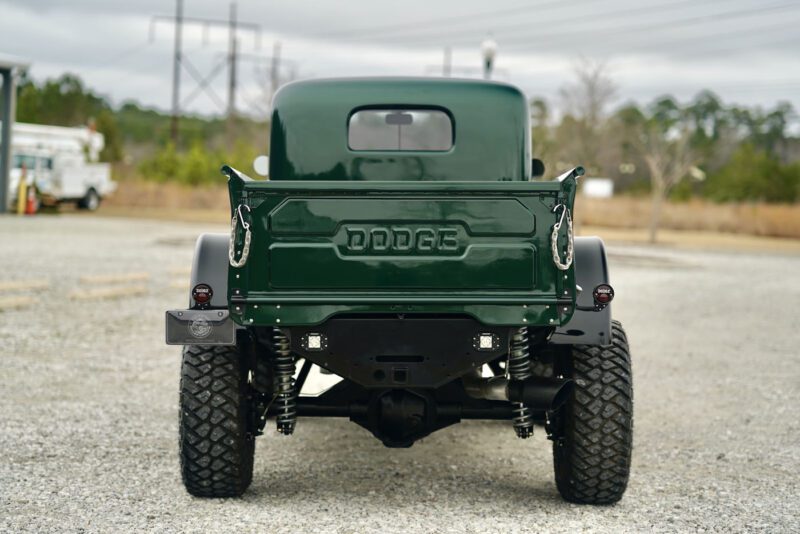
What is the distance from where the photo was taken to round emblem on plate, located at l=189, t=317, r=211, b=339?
4.80m

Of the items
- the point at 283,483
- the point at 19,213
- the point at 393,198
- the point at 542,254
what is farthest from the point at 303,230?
the point at 19,213

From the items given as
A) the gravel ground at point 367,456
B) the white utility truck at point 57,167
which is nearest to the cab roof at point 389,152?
the gravel ground at point 367,456

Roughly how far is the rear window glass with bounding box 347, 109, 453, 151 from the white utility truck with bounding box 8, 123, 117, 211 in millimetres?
30060

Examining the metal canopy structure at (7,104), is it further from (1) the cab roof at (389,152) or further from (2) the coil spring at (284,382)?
(2) the coil spring at (284,382)

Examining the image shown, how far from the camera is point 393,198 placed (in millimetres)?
4469

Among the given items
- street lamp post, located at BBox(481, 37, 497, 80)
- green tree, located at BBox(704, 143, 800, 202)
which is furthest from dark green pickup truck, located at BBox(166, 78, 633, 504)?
green tree, located at BBox(704, 143, 800, 202)

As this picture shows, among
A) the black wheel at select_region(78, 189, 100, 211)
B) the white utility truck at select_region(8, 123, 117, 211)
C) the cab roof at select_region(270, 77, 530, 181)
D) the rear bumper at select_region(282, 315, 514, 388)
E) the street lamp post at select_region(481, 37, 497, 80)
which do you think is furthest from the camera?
the black wheel at select_region(78, 189, 100, 211)

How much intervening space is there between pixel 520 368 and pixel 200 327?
154cm

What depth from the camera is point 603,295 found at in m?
5.00

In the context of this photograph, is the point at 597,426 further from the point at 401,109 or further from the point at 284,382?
the point at 401,109

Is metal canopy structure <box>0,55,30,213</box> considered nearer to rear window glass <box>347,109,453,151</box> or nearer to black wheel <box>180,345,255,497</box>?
rear window glass <box>347,109,453,151</box>

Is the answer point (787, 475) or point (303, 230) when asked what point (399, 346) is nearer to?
point (303, 230)

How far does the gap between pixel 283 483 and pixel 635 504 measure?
74.0 inches

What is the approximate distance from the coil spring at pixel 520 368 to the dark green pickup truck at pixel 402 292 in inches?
0.4
